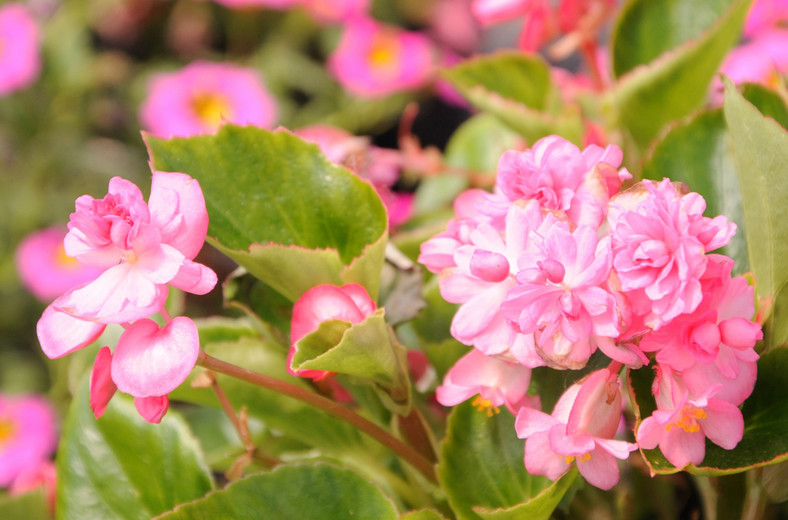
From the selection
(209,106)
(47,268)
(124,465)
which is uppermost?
(124,465)

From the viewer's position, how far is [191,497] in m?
0.34

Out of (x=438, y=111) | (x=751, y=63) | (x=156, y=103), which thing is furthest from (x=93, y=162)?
(x=751, y=63)

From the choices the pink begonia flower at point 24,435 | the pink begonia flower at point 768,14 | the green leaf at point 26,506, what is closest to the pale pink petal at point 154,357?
the green leaf at point 26,506

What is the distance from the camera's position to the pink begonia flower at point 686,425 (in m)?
0.24

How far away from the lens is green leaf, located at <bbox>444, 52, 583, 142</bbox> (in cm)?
45

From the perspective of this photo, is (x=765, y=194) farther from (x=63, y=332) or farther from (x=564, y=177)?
(x=63, y=332)

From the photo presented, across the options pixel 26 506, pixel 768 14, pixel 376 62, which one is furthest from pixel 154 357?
pixel 376 62

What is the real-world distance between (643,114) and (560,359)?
0.24 meters

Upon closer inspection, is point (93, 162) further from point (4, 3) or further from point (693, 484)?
point (693, 484)

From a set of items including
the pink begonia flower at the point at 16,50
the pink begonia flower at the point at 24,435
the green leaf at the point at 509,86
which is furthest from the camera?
the pink begonia flower at the point at 16,50

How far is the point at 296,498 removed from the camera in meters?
0.29

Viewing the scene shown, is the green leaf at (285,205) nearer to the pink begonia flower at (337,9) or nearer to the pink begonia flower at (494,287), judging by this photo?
the pink begonia flower at (494,287)

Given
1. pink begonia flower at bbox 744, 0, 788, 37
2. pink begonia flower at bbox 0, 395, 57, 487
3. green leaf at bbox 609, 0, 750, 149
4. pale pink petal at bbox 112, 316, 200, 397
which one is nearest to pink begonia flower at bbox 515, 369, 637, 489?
pale pink petal at bbox 112, 316, 200, 397

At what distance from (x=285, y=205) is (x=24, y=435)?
84 cm
